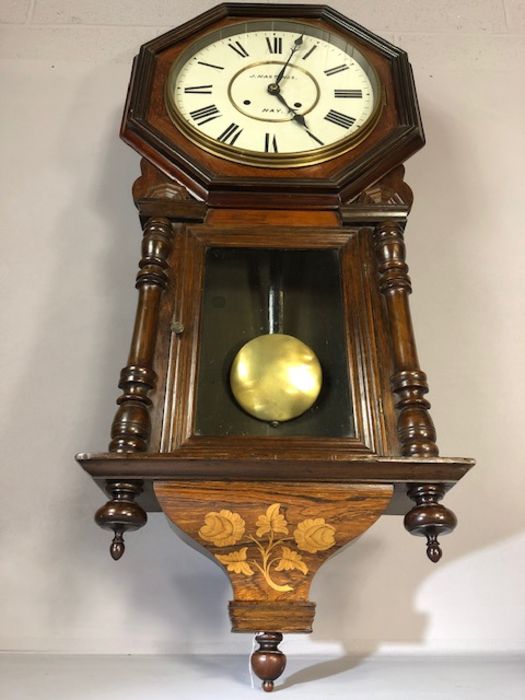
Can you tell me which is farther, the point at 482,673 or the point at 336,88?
the point at 336,88

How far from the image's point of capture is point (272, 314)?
783 mm

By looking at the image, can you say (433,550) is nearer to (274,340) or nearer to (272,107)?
(274,340)

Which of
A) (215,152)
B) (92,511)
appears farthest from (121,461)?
(215,152)

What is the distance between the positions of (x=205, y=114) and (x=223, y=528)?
0.55 metres

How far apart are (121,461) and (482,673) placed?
456 millimetres

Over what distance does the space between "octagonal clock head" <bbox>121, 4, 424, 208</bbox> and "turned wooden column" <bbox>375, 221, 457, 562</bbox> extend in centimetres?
10

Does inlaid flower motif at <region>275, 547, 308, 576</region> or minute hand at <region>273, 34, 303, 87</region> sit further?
minute hand at <region>273, 34, 303, 87</region>

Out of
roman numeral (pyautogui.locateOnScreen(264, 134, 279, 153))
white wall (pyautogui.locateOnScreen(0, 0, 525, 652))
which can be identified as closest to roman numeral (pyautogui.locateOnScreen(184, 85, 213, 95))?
roman numeral (pyautogui.locateOnScreen(264, 134, 279, 153))

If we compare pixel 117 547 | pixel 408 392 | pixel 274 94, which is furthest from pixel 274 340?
pixel 274 94

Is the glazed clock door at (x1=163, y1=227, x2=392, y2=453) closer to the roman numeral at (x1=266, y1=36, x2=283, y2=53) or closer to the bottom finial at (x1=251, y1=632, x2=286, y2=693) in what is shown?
the bottom finial at (x1=251, y1=632, x2=286, y2=693)

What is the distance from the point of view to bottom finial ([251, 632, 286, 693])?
0.67 meters

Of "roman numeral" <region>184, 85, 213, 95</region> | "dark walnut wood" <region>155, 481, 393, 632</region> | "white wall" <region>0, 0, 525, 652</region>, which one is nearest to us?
"dark walnut wood" <region>155, 481, 393, 632</region>

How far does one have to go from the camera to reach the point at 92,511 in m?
0.86

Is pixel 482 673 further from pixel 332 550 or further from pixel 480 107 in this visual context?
pixel 480 107
